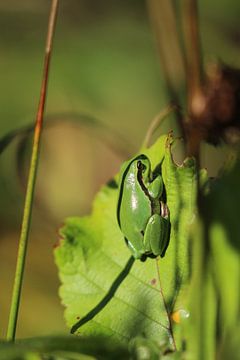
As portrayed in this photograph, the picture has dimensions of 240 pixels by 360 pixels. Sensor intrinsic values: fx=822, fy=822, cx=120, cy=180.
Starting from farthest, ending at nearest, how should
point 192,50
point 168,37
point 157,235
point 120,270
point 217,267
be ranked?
point 168,37 → point 192,50 → point 120,270 → point 157,235 → point 217,267

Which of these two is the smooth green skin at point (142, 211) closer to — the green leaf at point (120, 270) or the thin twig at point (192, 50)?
the green leaf at point (120, 270)

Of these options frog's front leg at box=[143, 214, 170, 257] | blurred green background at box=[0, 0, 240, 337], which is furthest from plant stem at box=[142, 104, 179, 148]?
blurred green background at box=[0, 0, 240, 337]

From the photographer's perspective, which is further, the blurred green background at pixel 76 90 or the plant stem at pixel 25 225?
the blurred green background at pixel 76 90

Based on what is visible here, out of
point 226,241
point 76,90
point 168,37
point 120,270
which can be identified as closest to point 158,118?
point 120,270

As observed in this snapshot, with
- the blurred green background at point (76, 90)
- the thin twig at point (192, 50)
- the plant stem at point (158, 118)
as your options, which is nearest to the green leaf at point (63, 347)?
the plant stem at point (158, 118)

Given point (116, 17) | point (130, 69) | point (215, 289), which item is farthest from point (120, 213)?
point (116, 17)

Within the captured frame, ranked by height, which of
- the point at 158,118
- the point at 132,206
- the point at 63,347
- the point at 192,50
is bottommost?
the point at 63,347

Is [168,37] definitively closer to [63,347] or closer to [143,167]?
[143,167]
